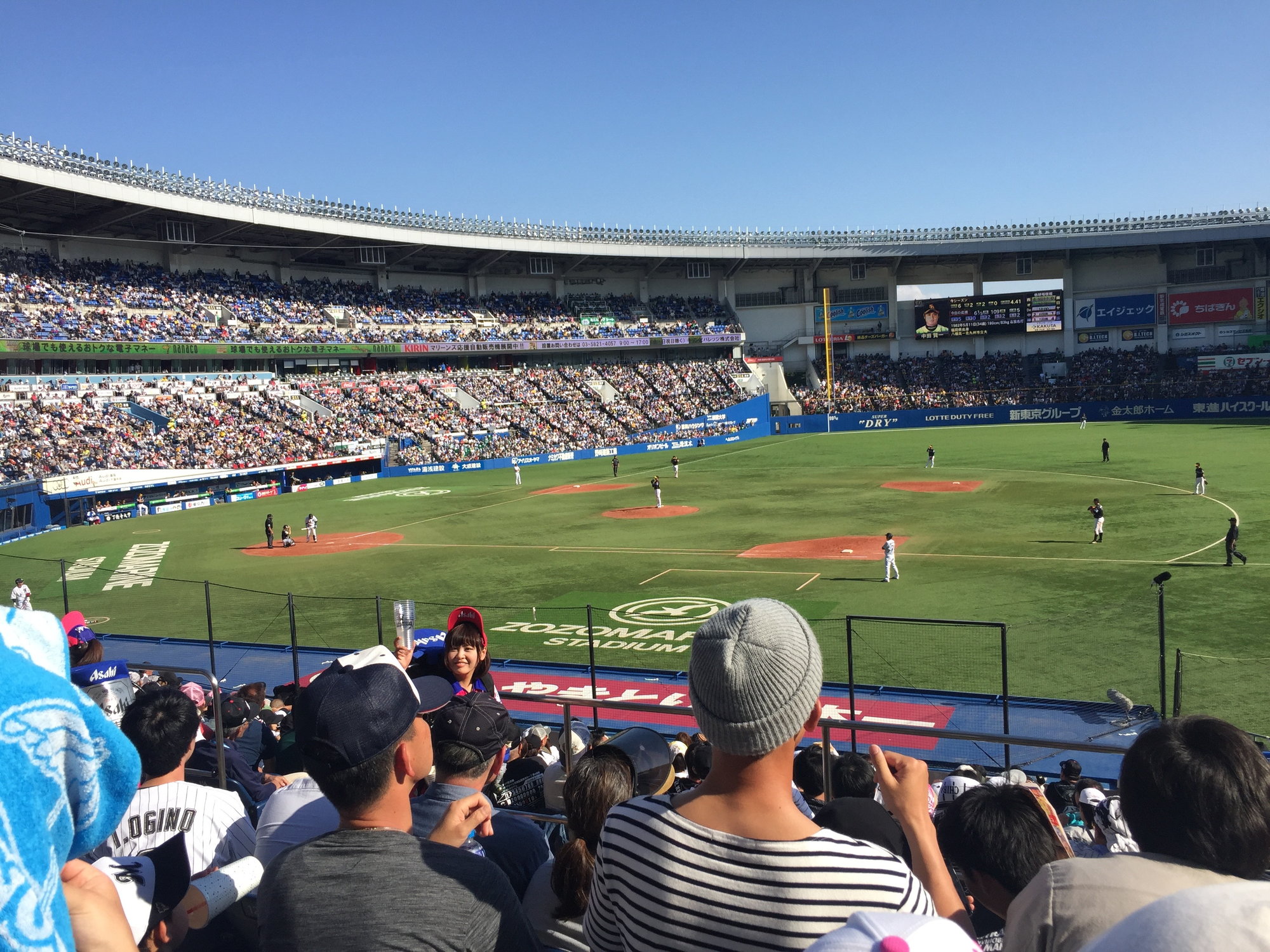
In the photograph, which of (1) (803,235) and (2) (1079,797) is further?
(1) (803,235)

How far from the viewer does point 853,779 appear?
650 cm

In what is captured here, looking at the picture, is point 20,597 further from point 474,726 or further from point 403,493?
point 403,493

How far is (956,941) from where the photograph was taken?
1768mm

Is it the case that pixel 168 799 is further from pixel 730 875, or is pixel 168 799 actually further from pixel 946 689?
pixel 946 689

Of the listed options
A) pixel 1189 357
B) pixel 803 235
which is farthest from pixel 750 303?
pixel 1189 357

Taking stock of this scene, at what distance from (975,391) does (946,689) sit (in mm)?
70329

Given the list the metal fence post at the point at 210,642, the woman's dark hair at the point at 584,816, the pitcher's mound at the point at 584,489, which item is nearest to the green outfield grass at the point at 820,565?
the pitcher's mound at the point at 584,489

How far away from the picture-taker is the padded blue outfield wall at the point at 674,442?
63781mm

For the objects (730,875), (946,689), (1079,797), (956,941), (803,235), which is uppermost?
(803,235)

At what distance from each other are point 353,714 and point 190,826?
2463 mm

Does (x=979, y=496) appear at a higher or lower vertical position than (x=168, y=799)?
lower

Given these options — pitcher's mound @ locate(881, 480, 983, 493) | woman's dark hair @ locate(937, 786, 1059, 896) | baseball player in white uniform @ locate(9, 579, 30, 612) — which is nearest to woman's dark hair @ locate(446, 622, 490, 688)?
woman's dark hair @ locate(937, 786, 1059, 896)

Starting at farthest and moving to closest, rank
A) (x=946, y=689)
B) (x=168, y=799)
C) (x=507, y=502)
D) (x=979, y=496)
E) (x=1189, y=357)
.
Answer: (x=1189, y=357)
(x=507, y=502)
(x=979, y=496)
(x=946, y=689)
(x=168, y=799)

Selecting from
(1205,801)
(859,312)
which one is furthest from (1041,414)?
(1205,801)
